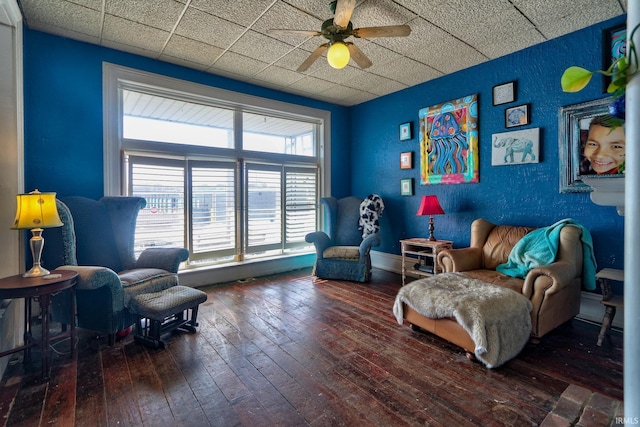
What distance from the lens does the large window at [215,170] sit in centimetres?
374

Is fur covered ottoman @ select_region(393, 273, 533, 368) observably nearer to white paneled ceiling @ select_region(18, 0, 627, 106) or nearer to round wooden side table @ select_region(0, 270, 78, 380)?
white paneled ceiling @ select_region(18, 0, 627, 106)

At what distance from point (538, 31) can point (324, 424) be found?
3856 millimetres

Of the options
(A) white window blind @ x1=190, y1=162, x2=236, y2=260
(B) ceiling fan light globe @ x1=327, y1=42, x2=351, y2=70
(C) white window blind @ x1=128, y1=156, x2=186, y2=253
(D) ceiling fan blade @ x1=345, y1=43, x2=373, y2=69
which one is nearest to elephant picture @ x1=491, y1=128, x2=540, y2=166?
(D) ceiling fan blade @ x1=345, y1=43, x2=373, y2=69

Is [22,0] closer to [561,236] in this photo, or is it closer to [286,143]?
[286,143]

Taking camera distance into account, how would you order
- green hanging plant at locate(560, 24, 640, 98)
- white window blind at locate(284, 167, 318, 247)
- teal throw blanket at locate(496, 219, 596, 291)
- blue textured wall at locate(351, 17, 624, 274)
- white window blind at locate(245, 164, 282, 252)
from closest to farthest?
1. green hanging plant at locate(560, 24, 640, 98)
2. teal throw blanket at locate(496, 219, 596, 291)
3. blue textured wall at locate(351, 17, 624, 274)
4. white window blind at locate(245, 164, 282, 252)
5. white window blind at locate(284, 167, 318, 247)

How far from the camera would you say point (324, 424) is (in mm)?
1659

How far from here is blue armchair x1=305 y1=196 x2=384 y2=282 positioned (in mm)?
4319

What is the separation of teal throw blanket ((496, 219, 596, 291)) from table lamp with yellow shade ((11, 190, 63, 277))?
12.7ft

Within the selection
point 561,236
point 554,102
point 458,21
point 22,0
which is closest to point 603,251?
point 561,236

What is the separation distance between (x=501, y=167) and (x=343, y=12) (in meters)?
2.58

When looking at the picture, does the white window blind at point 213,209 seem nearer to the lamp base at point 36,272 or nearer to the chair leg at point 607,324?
the lamp base at point 36,272

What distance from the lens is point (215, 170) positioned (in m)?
4.32

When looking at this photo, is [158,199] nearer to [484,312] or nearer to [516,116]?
[484,312]

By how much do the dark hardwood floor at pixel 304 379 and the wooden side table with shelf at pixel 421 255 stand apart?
129cm
